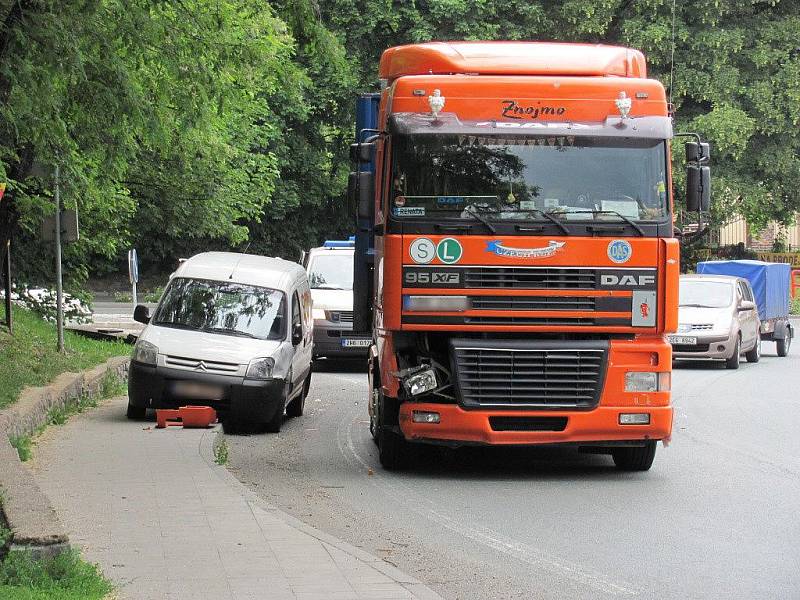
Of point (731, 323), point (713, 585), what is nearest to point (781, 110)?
point (731, 323)

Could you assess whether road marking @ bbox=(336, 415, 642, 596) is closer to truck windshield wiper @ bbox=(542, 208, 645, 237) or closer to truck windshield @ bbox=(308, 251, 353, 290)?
truck windshield wiper @ bbox=(542, 208, 645, 237)

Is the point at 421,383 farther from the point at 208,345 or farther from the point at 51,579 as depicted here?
the point at 51,579

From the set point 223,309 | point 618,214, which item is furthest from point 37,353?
point 618,214

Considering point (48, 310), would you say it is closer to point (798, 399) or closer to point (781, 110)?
point (798, 399)

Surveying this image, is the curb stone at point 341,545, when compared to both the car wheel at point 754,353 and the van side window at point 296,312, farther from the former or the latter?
the car wheel at point 754,353

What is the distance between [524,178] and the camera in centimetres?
1113

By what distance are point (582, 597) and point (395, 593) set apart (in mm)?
1027

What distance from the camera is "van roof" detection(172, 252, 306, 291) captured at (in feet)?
53.0

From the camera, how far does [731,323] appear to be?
25109 mm

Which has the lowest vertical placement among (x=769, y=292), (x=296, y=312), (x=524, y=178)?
(x=769, y=292)

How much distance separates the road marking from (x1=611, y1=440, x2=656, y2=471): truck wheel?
212 centimetres

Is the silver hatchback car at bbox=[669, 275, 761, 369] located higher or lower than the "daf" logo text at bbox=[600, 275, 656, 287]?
lower

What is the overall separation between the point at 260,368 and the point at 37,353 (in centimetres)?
537

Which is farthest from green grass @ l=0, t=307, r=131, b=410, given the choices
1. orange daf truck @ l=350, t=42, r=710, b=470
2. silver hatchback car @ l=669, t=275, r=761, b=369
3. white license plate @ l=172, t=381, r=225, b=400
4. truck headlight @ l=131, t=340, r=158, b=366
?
silver hatchback car @ l=669, t=275, r=761, b=369
